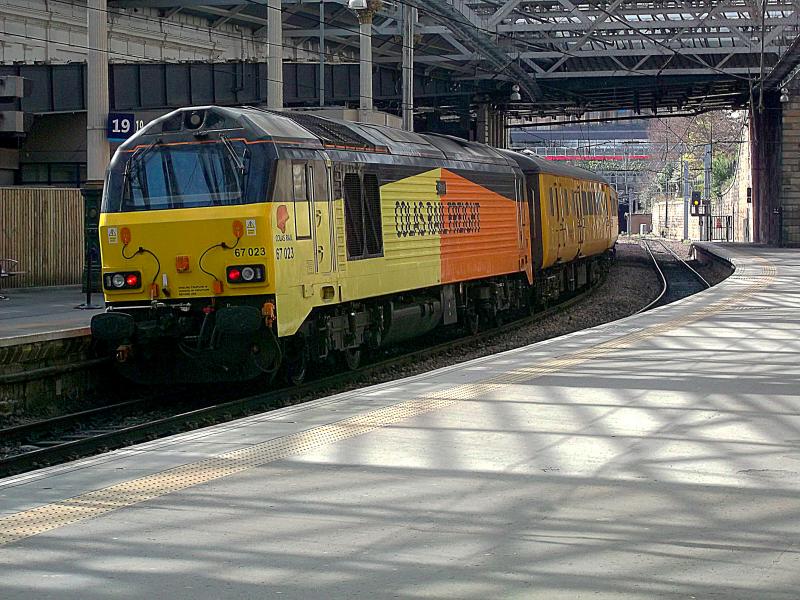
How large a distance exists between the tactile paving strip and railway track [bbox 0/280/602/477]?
265 centimetres

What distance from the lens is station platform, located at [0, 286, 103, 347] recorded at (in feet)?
46.6

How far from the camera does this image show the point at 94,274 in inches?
855

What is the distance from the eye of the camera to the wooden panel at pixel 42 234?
23.6 metres

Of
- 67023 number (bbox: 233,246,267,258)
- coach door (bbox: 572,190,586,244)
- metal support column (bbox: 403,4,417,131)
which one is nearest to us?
67023 number (bbox: 233,246,267,258)

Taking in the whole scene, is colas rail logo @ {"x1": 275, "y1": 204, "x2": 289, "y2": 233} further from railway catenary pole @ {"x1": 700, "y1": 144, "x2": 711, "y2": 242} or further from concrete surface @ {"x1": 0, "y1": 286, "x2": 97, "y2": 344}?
railway catenary pole @ {"x1": 700, "y1": 144, "x2": 711, "y2": 242}

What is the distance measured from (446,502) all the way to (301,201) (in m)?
6.90

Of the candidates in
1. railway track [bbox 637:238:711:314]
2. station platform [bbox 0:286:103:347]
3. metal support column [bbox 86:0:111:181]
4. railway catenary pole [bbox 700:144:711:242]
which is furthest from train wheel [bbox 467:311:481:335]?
railway catenary pole [bbox 700:144:711:242]

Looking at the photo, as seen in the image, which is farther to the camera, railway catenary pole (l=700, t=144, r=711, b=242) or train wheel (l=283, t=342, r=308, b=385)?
railway catenary pole (l=700, t=144, r=711, b=242)

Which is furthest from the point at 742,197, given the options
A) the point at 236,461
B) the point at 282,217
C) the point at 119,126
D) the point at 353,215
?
the point at 236,461

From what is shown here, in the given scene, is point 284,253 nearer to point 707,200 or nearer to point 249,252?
point 249,252

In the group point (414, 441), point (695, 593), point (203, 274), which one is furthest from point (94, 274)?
point (695, 593)

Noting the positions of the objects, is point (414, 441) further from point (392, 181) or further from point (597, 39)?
point (597, 39)

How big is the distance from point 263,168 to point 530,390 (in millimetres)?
3811

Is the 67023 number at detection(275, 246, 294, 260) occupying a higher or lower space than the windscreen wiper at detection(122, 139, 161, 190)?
lower
